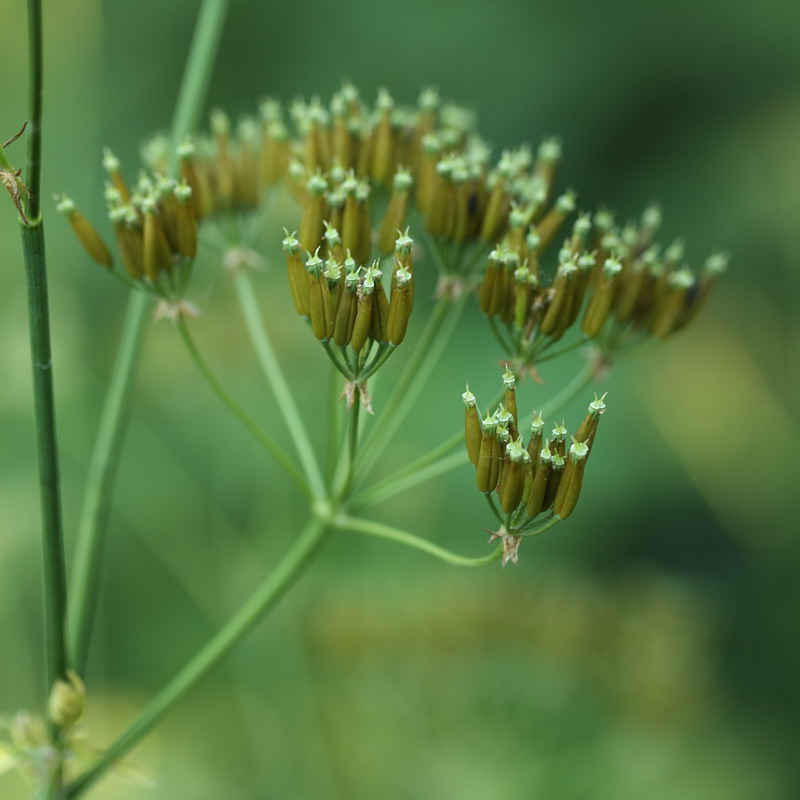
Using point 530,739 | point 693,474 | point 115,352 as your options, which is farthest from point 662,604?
point 115,352

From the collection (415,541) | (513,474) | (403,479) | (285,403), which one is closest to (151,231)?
(285,403)

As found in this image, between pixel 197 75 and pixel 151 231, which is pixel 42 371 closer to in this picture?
pixel 151 231

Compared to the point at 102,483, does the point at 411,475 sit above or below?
below

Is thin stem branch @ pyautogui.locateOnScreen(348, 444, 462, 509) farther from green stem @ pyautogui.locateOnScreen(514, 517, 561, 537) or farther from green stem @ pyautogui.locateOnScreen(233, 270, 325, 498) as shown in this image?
green stem @ pyautogui.locateOnScreen(514, 517, 561, 537)

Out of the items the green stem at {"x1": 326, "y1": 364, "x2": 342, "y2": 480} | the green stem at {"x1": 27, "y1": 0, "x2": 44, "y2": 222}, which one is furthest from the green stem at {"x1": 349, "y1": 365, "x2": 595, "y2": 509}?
the green stem at {"x1": 27, "y1": 0, "x2": 44, "y2": 222}

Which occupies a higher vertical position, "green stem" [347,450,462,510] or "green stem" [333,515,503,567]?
"green stem" [347,450,462,510]
